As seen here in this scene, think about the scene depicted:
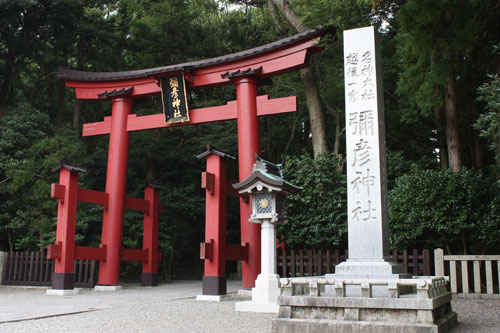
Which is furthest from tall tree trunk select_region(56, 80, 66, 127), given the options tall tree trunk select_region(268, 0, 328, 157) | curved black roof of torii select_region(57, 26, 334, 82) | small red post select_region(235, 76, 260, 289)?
tall tree trunk select_region(268, 0, 328, 157)

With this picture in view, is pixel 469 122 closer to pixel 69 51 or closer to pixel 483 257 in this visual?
pixel 483 257

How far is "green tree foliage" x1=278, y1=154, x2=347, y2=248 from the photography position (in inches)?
434

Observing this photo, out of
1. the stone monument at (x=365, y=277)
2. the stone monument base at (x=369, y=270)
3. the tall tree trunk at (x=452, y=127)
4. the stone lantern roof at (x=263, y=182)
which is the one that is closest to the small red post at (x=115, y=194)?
the stone lantern roof at (x=263, y=182)

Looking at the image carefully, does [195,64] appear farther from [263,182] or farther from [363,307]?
[363,307]

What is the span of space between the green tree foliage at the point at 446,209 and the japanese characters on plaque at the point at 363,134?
4.35 metres

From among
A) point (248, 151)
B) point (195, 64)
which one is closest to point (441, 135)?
point (248, 151)

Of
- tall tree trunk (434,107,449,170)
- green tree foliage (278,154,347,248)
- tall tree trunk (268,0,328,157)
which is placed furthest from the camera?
tall tree trunk (268,0,328,157)

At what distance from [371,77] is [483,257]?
192 inches

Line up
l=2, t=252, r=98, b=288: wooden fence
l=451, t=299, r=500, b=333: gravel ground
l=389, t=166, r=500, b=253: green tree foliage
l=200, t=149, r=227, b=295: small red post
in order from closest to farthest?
l=451, t=299, r=500, b=333: gravel ground, l=200, t=149, r=227, b=295: small red post, l=389, t=166, r=500, b=253: green tree foliage, l=2, t=252, r=98, b=288: wooden fence

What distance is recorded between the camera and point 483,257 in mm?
8906

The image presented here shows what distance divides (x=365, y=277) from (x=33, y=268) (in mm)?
11103

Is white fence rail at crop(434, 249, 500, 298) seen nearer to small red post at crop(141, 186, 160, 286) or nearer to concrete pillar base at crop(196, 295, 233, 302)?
concrete pillar base at crop(196, 295, 233, 302)

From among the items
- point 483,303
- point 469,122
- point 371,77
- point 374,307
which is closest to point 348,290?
point 374,307

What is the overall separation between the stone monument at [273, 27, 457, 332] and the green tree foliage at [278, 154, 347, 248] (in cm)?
475
